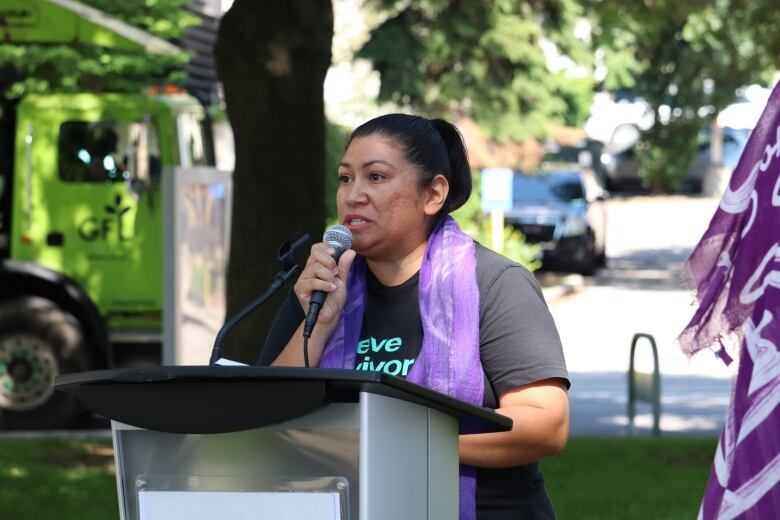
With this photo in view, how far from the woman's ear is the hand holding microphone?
21cm

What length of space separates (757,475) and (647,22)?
596 inches

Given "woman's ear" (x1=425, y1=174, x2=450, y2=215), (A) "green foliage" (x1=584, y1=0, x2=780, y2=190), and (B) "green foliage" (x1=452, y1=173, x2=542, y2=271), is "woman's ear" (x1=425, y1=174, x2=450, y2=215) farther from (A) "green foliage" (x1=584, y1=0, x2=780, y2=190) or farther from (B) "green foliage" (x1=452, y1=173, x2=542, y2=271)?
(B) "green foliage" (x1=452, y1=173, x2=542, y2=271)

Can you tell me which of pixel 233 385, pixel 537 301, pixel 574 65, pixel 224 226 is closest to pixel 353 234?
pixel 537 301

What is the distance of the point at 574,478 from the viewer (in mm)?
9000

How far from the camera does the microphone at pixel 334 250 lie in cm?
322

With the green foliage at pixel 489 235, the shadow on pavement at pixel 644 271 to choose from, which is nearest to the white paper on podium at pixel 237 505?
the green foliage at pixel 489 235

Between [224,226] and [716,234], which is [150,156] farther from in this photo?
[716,234]

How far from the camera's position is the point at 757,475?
10.7ft

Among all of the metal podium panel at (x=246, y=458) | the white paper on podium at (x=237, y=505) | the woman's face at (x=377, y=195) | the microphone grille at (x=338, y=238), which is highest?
the woman's face at (x=377, y=195)

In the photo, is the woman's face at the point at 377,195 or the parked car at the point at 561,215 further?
the parked car at the point at 561,215

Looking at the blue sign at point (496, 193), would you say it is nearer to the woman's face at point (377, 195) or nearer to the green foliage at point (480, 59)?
the green foliage at point (480, 59)

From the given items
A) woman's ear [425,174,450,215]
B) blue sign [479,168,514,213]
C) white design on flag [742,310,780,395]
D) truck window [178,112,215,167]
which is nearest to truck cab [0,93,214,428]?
truck window [178,112,215,167]

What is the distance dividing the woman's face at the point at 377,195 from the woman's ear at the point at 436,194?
0.02 m

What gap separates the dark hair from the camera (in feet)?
11.1
